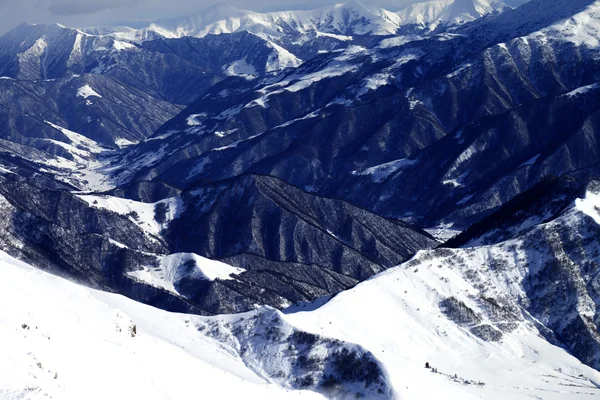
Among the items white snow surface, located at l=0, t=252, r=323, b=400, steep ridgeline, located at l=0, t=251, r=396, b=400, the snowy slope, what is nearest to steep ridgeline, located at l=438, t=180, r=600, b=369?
the snowy slope

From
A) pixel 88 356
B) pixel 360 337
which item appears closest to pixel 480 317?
pixel 360 337

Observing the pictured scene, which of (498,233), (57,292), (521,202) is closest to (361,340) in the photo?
(57,292)

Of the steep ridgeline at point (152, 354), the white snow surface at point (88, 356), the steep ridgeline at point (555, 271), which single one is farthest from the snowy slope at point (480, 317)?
the white snow surface at point (88, 356)

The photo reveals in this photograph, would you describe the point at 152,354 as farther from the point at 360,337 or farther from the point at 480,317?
the point at 480,317

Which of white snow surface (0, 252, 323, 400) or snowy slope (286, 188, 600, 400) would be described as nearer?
white snow surface (0, 252, 323, 400)

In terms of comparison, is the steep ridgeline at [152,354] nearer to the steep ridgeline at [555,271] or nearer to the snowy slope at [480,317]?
the snowy slope at [480,317]

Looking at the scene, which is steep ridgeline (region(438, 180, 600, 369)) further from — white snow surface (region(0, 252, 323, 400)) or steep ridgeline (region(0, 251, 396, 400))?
white snow surface (region(0, 252, 323, 400))

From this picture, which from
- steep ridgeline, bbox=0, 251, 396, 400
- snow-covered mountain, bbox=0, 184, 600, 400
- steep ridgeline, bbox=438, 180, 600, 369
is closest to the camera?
steep ridgeline, bbox=0, 251, 396, 400

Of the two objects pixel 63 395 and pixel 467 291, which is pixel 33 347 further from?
pixel 467 291
